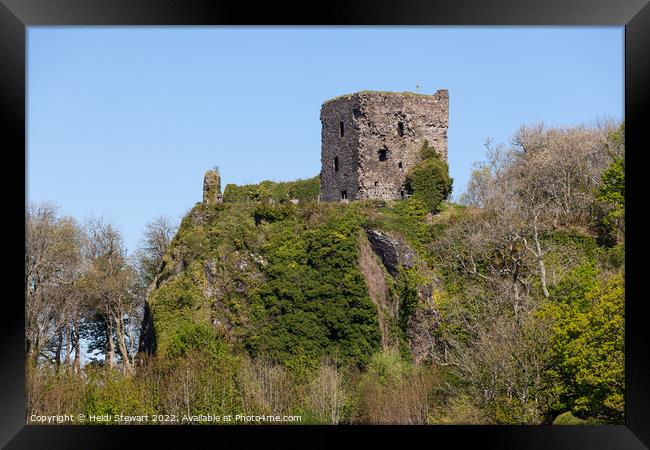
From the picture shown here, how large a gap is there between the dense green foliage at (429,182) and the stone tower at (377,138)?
0.65 meters

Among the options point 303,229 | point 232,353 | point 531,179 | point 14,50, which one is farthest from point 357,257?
point 14,50

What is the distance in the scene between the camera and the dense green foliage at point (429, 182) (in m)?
41.5

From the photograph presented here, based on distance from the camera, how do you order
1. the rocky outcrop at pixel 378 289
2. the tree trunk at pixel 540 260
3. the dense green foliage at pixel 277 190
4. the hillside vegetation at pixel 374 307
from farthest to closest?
the dense green foliage at pixel 277 190 → the rocky outcrop at pixel 378 289 → the tree trunk at pixel 540 260 → the hillside vegetation at pixel 374 307

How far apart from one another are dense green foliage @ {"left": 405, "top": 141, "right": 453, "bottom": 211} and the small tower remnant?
6525mm

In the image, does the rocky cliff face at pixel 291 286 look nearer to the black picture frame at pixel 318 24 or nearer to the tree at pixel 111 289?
the tree at pixel 111 289

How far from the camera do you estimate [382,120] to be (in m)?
43.9

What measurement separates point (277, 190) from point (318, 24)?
109 ft

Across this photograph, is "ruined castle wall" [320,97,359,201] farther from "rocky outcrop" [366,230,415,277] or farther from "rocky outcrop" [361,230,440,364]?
"rocky outcrop" [361,230,440,364]

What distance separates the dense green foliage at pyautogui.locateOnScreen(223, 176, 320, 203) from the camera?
44.1m

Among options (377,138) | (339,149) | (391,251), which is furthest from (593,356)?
(339,149)

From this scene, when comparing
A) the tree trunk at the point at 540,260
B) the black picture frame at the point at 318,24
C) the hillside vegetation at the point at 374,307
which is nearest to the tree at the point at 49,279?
the hillside vegetation at the point at 374,307

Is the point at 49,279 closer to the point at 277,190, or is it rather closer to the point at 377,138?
the point at 277,190

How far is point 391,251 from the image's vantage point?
127ft

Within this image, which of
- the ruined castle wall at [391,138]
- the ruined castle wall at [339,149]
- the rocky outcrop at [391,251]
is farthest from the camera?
the ruined castle wall at [339,149]
